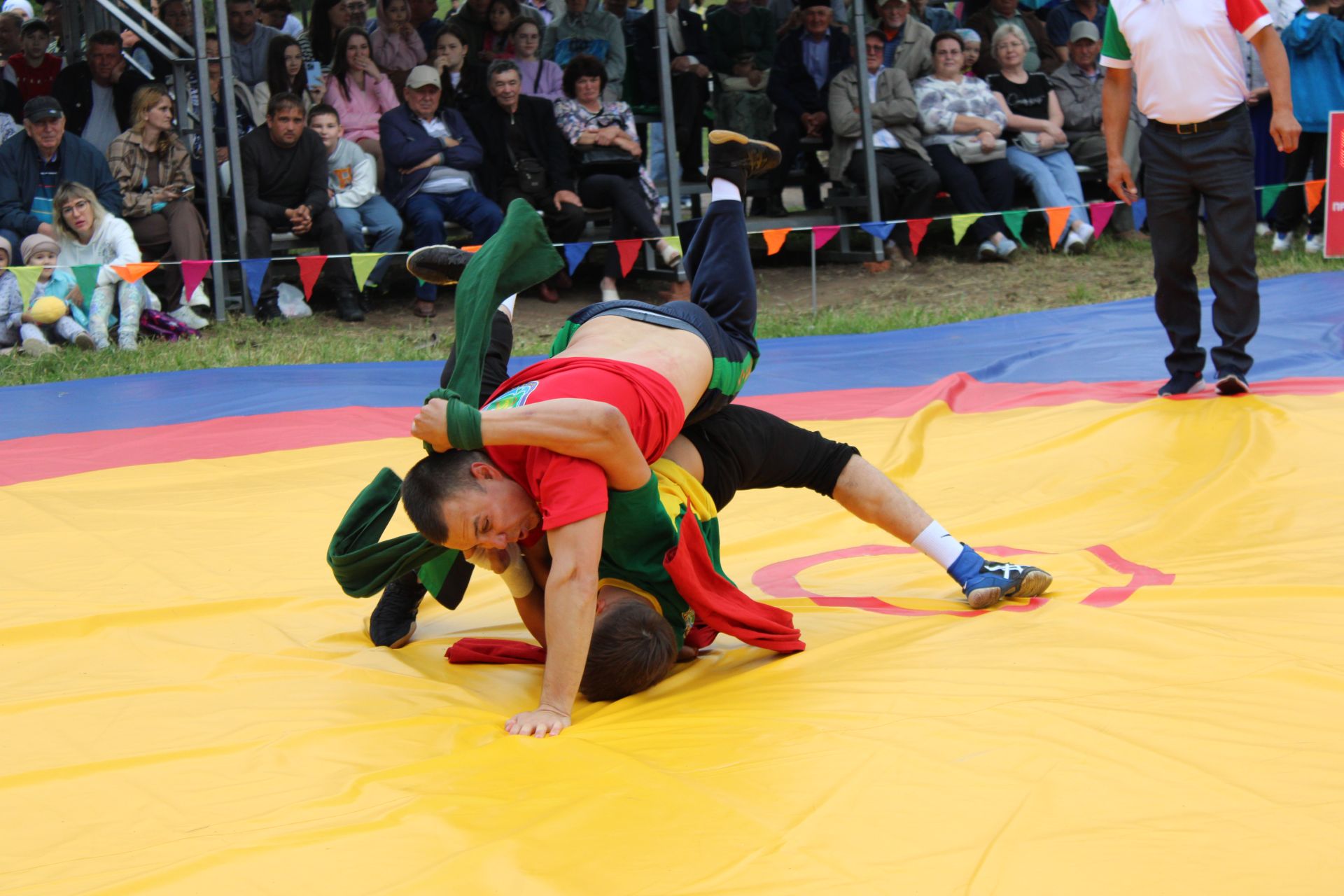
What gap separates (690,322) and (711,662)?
0.79m

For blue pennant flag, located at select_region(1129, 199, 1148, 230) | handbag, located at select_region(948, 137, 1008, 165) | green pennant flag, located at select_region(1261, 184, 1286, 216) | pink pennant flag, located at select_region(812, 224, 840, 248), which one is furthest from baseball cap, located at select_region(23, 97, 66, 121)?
green pennant flag, located at select_region(1261, 184, 1286, 216)

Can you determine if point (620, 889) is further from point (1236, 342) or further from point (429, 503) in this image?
point (1236, 342)

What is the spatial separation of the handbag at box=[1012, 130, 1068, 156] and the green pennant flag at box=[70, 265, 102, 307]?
6258 mm

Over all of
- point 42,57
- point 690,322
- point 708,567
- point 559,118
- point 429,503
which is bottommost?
point 708,567

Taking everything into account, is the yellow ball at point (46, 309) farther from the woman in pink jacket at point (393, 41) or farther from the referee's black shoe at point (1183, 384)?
the referee's black shoe at point (1183, 384)

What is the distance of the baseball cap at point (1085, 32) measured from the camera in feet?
32.7

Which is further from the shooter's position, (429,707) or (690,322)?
(690,322)

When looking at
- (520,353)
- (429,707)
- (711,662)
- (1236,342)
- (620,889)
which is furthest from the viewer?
(520,353)

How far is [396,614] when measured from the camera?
3.21m

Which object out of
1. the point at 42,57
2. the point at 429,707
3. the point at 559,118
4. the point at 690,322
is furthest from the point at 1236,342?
the point at 42,57

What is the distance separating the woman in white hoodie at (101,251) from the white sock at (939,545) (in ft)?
16.9

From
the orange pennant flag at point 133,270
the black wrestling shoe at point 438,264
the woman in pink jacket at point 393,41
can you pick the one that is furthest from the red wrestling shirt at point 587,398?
the woman in pink jacket at point 393,41

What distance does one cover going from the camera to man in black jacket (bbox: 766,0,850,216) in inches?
383

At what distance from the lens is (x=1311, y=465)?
13.2ft
